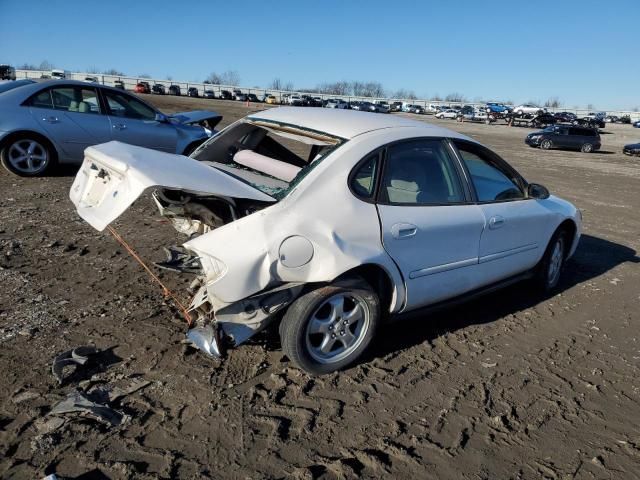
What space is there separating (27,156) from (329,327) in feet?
23.6

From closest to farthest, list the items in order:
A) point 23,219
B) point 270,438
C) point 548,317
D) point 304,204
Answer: point 270,438 < point 304,204 < point 548,317 < point 23,219

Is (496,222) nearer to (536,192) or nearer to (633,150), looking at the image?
(536,192)

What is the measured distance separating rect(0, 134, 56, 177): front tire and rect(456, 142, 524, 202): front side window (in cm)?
709

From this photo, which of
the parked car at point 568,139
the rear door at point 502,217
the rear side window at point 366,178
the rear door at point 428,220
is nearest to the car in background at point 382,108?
the parked car at point 568,139

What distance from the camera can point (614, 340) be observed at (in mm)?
4234

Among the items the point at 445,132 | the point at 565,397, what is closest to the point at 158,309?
the point at 445,132

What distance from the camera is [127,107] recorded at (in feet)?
29.9

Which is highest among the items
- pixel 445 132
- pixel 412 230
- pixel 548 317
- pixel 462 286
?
pixel 445 132

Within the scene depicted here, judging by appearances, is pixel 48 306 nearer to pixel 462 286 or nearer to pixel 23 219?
pixel 23 219

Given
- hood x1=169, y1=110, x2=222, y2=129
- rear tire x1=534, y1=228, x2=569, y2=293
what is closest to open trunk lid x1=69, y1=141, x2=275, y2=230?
rear tire x1=534, y1=228, x2=569, y2=293

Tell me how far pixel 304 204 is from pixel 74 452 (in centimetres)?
178

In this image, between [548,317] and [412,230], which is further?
[548,317]

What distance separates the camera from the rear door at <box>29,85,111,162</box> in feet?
27.2

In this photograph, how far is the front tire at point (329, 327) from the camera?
316 centimetres
